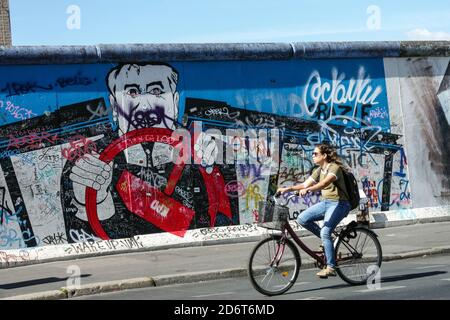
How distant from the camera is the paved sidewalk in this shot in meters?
11.7

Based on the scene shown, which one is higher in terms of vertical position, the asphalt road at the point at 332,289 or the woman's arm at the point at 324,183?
the woman's arm at the point at 324,183

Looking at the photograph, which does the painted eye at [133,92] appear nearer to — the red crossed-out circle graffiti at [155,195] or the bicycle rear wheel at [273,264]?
the red crossed-out circle graffiti at [155,195]

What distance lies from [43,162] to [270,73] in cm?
501

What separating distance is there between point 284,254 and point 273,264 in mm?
196

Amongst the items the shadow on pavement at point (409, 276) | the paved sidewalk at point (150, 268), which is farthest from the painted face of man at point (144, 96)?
the shadow on pavement at point (409, 276)

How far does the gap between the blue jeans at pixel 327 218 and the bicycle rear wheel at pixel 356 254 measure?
0.18 meters

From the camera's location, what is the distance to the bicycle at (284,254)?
395 inches

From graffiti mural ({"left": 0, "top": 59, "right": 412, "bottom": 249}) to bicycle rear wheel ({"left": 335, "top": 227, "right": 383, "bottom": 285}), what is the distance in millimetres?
5832

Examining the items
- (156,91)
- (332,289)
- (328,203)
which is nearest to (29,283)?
(332,289)

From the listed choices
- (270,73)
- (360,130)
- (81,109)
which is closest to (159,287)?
(81,109)

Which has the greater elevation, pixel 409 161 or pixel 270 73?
pixel 270 73
